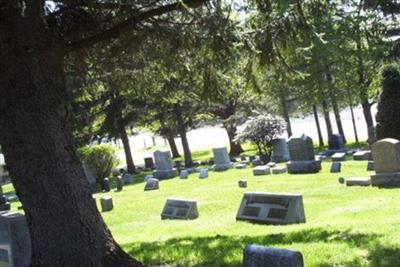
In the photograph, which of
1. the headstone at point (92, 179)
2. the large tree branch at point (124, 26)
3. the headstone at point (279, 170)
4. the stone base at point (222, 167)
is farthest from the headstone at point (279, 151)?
the large tree branch at point (124, 26)

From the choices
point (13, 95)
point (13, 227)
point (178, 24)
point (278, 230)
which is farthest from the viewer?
point (278, 230)

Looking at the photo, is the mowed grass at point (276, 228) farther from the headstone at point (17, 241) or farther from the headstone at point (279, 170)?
the headstone at point (279, 170)

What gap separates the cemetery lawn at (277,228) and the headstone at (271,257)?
80.7 inches

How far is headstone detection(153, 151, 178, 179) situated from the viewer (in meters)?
27.9

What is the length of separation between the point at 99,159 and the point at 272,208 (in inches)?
730

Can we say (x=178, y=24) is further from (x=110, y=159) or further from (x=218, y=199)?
(x=110, y=159)

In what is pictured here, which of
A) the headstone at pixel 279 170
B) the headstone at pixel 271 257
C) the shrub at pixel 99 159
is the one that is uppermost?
the shrub at pixel 99 159

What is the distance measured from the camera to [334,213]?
1132 centimetres

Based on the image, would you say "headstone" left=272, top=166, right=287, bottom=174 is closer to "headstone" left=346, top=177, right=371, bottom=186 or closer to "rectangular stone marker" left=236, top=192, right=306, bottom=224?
"headstone" left=346, top=177, right=371, bottom=186

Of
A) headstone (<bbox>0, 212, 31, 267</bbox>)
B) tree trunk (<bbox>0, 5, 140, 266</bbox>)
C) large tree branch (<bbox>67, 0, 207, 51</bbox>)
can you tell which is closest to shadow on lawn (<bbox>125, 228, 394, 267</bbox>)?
tree trunk (<bbox>0, 5, 140, 266</bbox>)

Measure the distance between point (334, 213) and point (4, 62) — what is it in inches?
300

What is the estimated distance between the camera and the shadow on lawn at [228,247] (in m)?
6.33

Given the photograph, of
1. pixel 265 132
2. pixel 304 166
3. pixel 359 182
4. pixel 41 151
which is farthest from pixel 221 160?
pixel 41 151

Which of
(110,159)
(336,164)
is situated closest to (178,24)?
(336,164)
